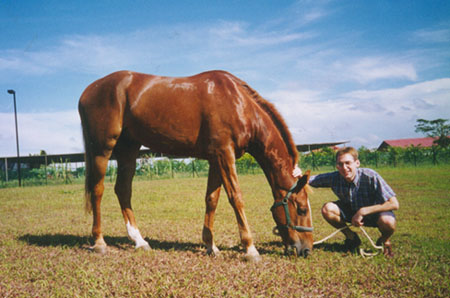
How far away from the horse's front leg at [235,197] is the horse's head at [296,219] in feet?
1.43

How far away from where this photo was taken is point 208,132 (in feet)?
13.0

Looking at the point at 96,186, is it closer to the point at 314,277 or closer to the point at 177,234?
the point at 177,234

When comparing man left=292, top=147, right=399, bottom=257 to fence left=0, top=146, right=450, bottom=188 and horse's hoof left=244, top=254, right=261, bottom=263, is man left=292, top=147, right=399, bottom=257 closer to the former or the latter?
horse's hoof left=244, top=254, right=261, bottom=263

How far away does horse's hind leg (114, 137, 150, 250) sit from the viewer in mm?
4699

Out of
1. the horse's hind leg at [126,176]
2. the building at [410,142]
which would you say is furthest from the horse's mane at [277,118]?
the building at [410,142]

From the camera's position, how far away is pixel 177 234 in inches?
214

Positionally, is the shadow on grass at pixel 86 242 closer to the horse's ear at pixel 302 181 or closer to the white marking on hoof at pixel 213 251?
the white marking on hoof at pixel 213 251

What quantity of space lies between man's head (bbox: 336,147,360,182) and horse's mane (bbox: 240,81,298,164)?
0.57 m

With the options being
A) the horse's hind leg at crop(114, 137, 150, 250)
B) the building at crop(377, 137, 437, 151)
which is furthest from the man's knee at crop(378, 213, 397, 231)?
the building at crop(377, 137, 437, 151)

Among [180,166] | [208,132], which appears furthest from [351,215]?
[180,166]

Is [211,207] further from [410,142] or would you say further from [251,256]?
[410,142]

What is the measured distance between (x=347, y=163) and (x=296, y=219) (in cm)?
97

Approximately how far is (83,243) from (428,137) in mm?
65283

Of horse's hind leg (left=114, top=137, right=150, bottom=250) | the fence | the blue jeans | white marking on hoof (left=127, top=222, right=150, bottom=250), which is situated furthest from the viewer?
the fence
